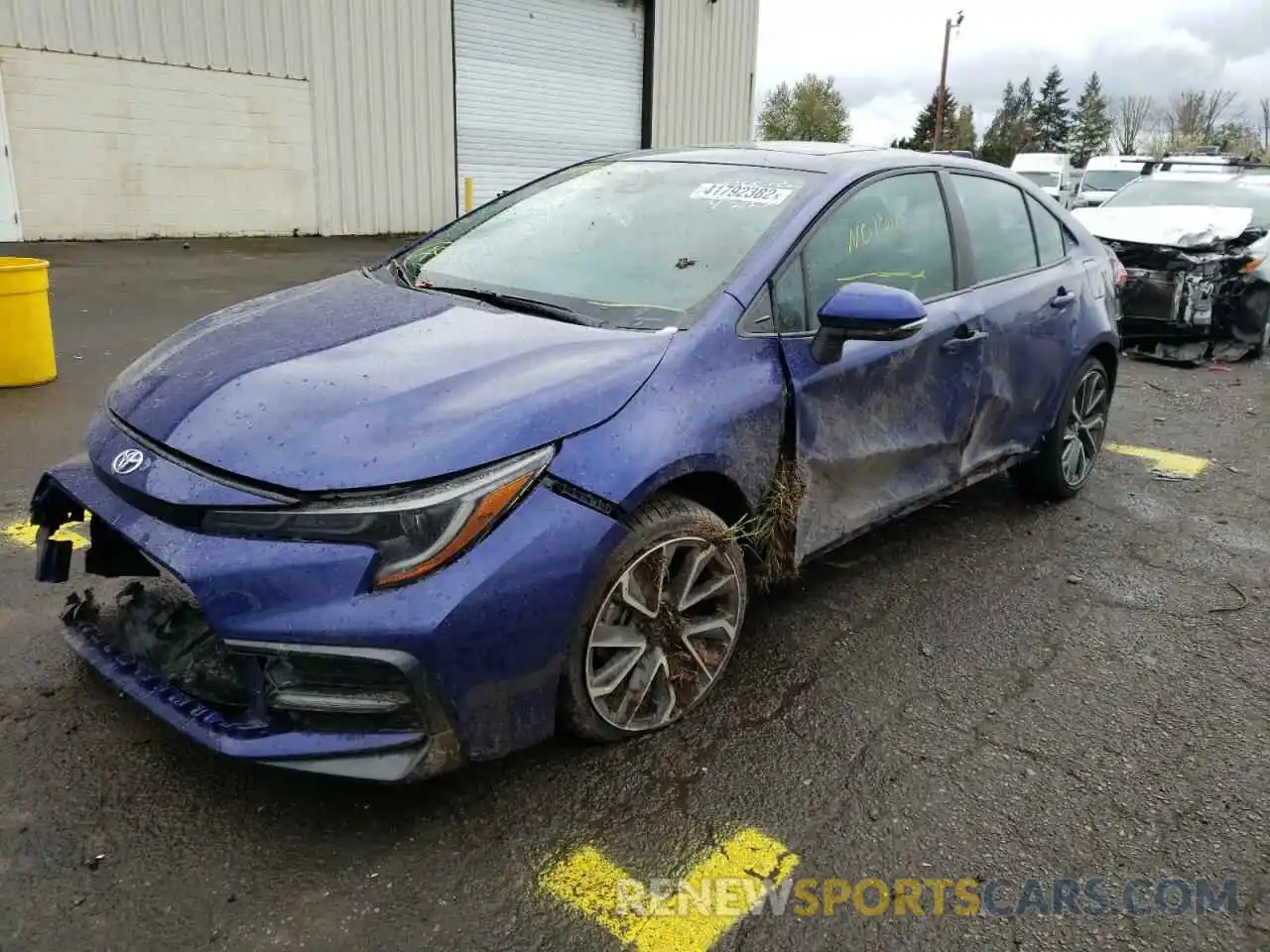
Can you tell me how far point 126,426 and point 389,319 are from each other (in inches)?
29.8

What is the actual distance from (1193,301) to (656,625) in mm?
7778

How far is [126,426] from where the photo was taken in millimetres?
2543

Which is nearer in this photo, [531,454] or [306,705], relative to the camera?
[306,705]

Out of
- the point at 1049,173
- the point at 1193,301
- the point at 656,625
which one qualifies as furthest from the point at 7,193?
the point at 1049,173

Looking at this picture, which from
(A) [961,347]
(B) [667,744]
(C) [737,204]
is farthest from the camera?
(A) [961,347]

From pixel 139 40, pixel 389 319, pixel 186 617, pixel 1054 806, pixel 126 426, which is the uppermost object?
pixel 139 40

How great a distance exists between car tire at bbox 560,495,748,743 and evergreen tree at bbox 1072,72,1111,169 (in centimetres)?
Answer: 6991

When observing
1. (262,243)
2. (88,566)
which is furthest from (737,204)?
(262,243)

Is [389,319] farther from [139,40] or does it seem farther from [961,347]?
[139,40]

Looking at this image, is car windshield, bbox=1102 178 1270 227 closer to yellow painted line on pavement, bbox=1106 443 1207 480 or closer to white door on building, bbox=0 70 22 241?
yellow painted line on pavement, bbox=1106 443 1207 480

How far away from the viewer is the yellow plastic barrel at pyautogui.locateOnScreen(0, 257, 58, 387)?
5922 millimetres

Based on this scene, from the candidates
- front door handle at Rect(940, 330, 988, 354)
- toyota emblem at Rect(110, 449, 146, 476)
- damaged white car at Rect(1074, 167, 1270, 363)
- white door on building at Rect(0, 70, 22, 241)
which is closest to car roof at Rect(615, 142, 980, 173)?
front door handle at Rect(940, 330, 988, 354)

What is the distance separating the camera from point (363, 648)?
2068mm

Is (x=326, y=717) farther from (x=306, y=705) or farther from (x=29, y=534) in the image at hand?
(x=29, y=534)
